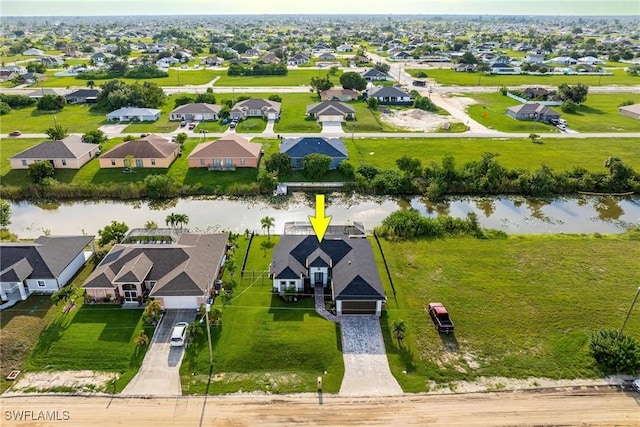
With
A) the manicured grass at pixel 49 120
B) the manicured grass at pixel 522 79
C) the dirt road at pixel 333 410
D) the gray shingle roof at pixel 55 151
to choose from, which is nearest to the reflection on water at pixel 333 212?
the gray shingle roof at pixel 55 151

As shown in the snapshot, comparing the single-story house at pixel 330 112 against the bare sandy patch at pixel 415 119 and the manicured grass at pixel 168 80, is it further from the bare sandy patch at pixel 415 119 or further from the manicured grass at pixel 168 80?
the manicured grass at pixel 168 80

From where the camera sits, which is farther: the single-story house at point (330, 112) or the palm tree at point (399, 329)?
the single-story house at point (330, 112)

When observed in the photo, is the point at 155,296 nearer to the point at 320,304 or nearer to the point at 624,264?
the point at 320,304

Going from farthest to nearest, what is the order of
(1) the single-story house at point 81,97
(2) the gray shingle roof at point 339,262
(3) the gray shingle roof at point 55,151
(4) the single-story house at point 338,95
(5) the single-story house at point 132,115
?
1. (4) the single-story house at point 338,95
2. (1) the single-story house at point 81,97
3. (5) the single-story house at point 132,115
4. (3) the gray shingle roof at point 55,151
5. (2) the gray shingle roof at point 339,262

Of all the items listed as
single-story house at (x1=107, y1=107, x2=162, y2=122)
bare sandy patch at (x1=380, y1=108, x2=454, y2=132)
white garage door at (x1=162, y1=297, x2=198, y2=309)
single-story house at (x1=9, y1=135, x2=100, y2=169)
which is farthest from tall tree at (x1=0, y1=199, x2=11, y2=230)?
bare sandy patch at (x1=380, y1=108, x2=454, y2=132)

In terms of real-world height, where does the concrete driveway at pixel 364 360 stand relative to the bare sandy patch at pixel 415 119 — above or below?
below

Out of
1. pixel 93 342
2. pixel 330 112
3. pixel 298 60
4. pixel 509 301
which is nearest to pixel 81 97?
pixel 330 112

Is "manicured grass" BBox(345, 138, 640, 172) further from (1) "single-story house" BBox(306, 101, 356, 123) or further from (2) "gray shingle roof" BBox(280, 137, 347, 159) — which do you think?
(1) "single-story house" BBox(306, 101, 356, 123)

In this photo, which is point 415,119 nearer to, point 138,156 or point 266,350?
point 138,156
